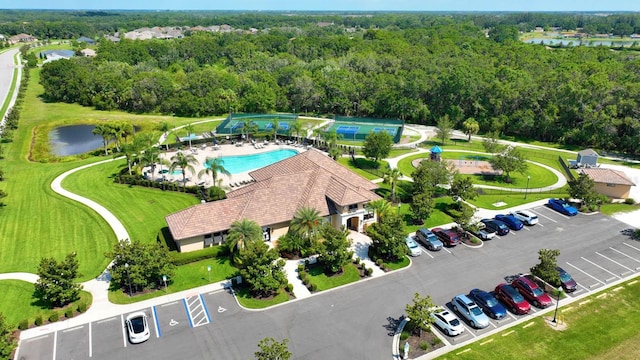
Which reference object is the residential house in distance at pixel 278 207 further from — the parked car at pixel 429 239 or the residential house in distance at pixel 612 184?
the residential house in distance at pixel 612 184

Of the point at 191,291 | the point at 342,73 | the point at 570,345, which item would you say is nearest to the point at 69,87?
the point at 342,73

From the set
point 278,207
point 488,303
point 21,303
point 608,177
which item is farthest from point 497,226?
point 21,303

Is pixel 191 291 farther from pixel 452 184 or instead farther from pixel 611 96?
pixel 611 96

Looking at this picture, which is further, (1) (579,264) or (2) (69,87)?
(2) (69,87)

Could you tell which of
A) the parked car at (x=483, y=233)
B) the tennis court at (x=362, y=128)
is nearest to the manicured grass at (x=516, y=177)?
the tennis court at (x=362, y=128)

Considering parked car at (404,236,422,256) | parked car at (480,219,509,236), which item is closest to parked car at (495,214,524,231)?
parked car at (480,219,509,236)

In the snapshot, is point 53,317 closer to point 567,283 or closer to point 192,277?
point 192,277

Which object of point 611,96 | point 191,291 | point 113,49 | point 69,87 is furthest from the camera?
point 113,49
